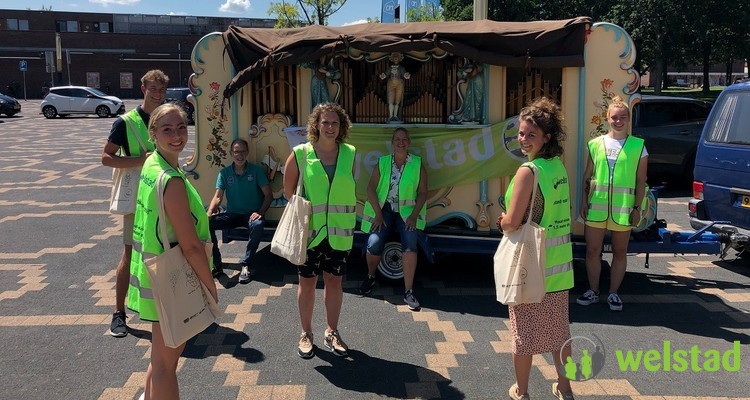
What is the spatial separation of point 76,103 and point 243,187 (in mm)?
29613

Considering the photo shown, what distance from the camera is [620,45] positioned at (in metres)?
5.75

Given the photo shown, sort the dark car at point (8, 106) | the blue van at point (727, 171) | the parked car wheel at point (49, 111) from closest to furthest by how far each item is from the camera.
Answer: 1. the blue van at point (727, 171)
2. the parked car wheel at point (49, 111)
3. the dark car at point (8, 106)

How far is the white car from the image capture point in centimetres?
3194

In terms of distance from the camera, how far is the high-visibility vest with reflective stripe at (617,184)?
5.30 metres

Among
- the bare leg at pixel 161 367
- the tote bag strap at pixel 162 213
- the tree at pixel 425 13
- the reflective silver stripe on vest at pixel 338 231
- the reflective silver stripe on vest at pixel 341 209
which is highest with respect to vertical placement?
the tree at pixel 425 13

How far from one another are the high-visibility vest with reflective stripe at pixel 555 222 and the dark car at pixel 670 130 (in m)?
8.63

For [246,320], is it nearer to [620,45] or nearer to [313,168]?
[313,168]

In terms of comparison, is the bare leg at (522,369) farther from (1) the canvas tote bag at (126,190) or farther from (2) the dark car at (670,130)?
(2) the dark car at (670,130)

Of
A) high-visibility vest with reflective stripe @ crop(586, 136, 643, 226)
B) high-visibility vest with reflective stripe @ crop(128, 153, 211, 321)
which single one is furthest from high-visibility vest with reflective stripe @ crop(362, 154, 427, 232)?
high-visibility vest with reflective stripe @ crop(128, 153, 211, 321)

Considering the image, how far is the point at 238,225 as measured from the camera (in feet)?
22.0

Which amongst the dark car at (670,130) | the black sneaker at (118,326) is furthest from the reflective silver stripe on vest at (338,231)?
the dark car at (670,130)

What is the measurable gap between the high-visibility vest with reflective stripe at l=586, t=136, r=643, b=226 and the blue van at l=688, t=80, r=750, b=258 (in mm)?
1537

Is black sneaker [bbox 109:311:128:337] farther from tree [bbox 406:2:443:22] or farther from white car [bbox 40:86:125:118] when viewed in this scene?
white car [bbox 40:86:125:118]

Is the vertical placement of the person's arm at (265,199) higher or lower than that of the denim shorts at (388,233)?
higher
